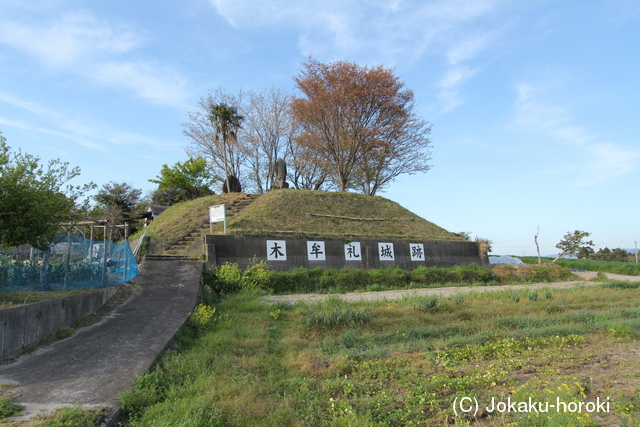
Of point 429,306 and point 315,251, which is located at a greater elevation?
point 315,251

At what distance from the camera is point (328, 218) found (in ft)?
66.6

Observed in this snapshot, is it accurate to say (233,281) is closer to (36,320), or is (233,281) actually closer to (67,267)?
(67,267)

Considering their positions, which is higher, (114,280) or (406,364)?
(114,280)

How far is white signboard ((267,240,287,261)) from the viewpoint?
52.3 ft

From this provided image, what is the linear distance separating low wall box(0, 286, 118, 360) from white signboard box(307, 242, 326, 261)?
9.35m

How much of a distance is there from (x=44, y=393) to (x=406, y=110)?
90.7ft

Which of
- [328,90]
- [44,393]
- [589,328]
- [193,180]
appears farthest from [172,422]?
[193,180]

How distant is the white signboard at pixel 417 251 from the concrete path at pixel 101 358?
11593mm

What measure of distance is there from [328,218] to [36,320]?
1474cm

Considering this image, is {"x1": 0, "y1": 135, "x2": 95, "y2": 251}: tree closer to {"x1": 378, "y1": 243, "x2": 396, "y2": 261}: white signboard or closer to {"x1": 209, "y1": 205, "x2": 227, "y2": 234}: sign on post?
{"x1": 209, "y1": 205, "x2": 227, "y2": 234}: sign on post

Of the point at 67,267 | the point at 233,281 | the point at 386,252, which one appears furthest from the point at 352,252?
the point at 67,267

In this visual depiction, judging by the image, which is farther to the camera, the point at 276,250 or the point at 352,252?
the point at 352,252

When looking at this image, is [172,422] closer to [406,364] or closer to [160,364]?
[160,364]

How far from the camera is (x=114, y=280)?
32.9 feet
